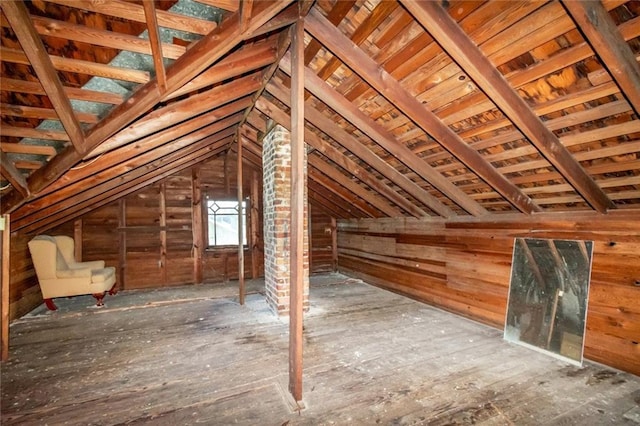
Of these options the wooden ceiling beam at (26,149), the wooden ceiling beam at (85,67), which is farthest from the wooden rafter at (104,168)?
the wooden ceiling beam at (85,67)

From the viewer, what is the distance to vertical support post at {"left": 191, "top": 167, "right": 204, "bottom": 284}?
5926mm

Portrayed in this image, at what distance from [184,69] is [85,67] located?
53 centimetres

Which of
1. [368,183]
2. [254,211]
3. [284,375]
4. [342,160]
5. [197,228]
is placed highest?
[342,160]

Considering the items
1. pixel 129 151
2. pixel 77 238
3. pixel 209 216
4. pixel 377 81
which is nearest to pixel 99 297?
pixel 77 238

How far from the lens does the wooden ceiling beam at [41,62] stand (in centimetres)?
125

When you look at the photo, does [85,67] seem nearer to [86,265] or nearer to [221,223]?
[86,265]

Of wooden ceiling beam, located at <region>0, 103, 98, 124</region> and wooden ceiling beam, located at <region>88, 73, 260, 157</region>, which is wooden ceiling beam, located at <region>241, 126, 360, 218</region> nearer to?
wooden ceiling beam, located at <region>88, 73, 260, 157</region>

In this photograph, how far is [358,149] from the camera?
3.42 metres

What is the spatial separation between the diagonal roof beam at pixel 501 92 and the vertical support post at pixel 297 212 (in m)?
0.76

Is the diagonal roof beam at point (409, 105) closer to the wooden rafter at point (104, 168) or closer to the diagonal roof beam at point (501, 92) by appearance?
the diagonal roof beam at point (501, 92)

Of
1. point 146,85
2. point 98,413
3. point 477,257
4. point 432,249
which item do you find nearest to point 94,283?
point 98,413

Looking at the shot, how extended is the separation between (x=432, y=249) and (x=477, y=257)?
29.3 inches

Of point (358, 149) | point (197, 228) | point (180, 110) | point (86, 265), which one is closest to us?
point (180, 110)

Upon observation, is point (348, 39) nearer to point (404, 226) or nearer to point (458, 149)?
point (458, 149)
